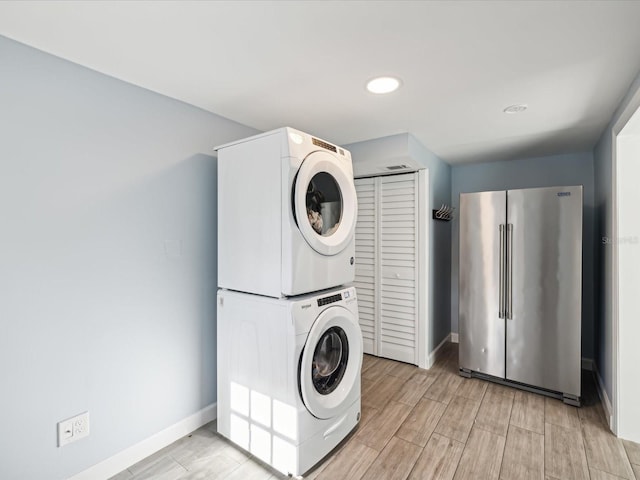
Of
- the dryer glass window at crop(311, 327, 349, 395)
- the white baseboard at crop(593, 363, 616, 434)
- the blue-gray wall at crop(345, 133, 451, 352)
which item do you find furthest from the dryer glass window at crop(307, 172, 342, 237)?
the white baseboard at crop(593, 363, 616, 434)

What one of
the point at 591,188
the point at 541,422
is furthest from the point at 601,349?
the point at 591,188

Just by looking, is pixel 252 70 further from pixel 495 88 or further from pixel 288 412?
pixel 288 412

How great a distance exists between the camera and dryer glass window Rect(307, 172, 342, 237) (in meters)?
1.87

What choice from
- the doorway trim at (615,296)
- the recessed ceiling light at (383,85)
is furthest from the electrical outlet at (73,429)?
the doorway trim at (615,296)

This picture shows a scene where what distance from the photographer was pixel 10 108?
4.59 feet

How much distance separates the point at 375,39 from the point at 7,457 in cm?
242

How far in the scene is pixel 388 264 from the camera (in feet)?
10.7

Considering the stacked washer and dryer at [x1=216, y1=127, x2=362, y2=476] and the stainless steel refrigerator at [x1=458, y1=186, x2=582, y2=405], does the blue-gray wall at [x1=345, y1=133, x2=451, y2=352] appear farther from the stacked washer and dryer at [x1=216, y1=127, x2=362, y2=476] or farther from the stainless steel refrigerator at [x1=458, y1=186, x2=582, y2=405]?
the stacked washer and dryer at [x1=216, y1=127, x2=362, y2=476]

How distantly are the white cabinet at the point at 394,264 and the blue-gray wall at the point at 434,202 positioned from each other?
0.45 ft

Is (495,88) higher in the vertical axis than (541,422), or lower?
higher

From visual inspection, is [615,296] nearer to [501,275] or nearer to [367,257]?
[501,275]

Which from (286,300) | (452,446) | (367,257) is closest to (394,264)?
(367,257)

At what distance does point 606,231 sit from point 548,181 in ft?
3.77

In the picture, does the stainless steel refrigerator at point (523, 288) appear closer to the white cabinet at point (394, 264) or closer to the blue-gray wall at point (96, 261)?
the white cabinet at point (394, 264)
